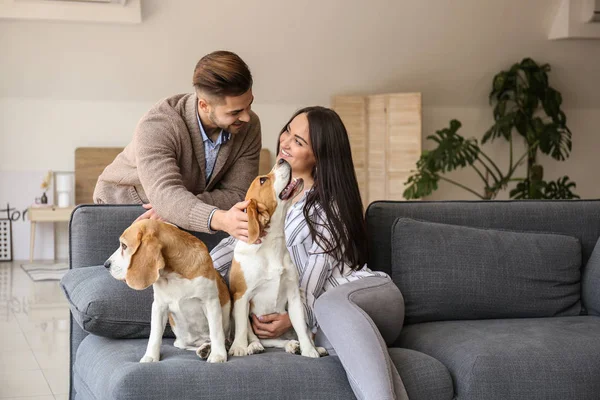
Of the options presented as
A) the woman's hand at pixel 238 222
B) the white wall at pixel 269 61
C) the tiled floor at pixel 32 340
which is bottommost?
the tiled floor at pixel 32 340

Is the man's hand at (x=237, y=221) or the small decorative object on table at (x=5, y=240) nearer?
the man's hand at (x=237, y=221)

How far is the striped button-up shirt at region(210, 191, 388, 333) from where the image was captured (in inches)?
93.6

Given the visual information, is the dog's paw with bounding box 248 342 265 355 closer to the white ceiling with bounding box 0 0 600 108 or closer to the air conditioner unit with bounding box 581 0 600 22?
the white ceiling with bounding box 0 0 600 108

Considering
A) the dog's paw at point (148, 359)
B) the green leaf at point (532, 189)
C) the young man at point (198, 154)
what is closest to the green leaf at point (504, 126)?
the green leaf at point (532, 189)

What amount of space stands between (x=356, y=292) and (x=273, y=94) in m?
5.64

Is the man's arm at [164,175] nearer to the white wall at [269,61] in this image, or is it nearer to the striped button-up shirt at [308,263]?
the striped button-up shirt at [308,263]

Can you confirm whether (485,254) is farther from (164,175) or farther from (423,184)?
(423,184)

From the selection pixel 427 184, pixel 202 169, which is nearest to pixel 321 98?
pixel 427 184

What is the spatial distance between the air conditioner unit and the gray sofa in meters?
4.98

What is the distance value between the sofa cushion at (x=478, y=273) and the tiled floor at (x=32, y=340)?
1.63 metres

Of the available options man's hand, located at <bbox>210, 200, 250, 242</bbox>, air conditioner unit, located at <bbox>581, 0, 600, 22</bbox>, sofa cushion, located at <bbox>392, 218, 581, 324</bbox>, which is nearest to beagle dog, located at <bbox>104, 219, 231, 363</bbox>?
man's hand, located at <bbox>210, 200, 250, 242</bbox>

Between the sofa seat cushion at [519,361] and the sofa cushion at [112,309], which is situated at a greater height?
the sofa cushion at [112,309]

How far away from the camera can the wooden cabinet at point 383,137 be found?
7.50 meters

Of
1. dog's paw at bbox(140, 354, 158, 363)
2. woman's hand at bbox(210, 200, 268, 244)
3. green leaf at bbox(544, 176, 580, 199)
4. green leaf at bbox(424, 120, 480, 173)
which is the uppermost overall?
green leaf at bbox(424, 120, 480, 173)
